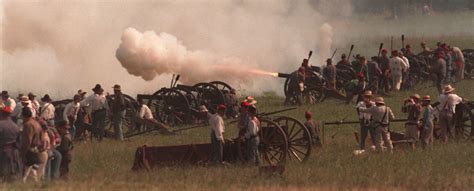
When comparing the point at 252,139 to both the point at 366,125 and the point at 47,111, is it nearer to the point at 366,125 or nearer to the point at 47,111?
the point at 366,125

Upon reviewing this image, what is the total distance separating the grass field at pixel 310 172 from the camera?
20547 mm

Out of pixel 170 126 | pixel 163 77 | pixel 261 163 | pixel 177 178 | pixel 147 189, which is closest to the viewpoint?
pixel 147 189

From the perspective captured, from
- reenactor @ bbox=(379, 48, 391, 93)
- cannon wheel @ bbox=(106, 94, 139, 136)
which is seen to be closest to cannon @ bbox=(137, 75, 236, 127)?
cannon wheel @ bbox=(106, 94, 139, 136)

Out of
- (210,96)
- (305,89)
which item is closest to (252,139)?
(210,96)

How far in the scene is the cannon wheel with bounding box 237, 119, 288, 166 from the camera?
78.1 ft

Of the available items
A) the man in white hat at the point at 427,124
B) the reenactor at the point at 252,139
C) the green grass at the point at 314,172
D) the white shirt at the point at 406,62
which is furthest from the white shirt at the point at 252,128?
the white shirt at the point at 406,62

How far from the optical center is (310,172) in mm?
22391

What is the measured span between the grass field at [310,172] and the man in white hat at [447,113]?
57 cm

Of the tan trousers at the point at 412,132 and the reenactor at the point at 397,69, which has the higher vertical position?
the reenactor at the point at 397,69

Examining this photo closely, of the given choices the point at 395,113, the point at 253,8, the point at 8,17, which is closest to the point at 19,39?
the point at 8,17

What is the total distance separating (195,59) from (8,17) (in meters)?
6.93

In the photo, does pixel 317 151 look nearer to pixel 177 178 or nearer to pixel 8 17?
pixel 177 178

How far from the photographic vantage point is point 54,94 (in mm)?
41281

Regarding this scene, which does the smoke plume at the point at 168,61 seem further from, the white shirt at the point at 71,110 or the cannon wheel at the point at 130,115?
the white shirt at the point at 71,110
